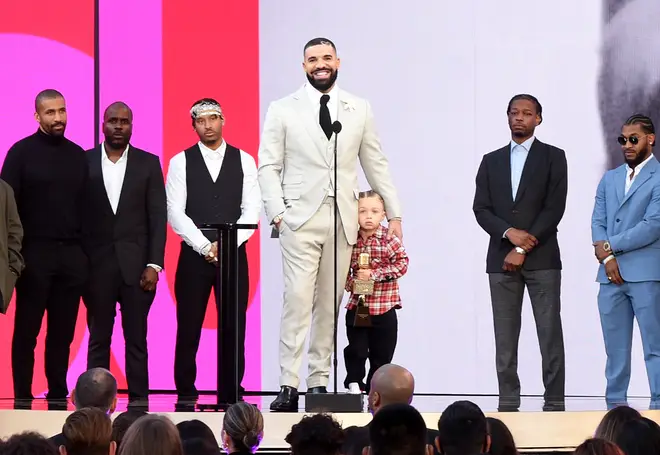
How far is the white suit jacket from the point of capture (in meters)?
6.30

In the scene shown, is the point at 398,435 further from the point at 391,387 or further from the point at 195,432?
the point at 391,387

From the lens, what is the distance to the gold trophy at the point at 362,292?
6.67 metres

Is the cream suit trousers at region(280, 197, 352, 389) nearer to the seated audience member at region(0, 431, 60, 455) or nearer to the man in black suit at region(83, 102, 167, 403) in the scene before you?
the man in black suit at region(83, 102, 167, 403)

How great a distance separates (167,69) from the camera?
914cm

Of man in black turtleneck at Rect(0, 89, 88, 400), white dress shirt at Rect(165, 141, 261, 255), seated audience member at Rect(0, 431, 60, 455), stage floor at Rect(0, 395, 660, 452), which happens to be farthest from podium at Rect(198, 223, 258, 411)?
seated audience member at Rect(0, 431, 60, 455)

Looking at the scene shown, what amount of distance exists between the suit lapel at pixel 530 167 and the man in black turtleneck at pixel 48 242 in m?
2.39

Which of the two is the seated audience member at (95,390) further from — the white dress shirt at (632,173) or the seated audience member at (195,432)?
the white dress shirt at (632,173)

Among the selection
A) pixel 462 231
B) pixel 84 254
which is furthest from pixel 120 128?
pixel 462 231

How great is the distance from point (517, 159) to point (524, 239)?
1.61 feet

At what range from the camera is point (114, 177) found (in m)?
7.12

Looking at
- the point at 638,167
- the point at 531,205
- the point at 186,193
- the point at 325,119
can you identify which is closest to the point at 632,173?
the point at 638,167

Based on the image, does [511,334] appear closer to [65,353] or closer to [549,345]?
[549,345]

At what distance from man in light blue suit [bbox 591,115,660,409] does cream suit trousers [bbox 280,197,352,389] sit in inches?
58.7

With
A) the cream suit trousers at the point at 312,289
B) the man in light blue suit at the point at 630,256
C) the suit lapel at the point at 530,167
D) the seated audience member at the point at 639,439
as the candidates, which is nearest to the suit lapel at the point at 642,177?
the man in light blue suit at the point at 630,256
